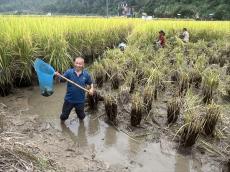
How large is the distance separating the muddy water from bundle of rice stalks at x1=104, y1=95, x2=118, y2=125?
0.12 m

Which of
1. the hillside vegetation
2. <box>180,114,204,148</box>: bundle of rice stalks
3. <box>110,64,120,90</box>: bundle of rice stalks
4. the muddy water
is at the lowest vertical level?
the muddy water

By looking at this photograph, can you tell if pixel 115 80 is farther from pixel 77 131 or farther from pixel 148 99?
pixel 77 131

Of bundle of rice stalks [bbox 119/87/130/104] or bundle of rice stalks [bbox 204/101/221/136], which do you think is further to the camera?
bundle of rice stalks [bbox 119/87/130/104]

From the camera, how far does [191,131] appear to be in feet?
6.76

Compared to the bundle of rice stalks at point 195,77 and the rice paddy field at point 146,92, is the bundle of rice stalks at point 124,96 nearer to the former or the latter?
the rice paddy field at point 146,92

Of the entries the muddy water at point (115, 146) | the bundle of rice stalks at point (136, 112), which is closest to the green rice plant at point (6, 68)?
the muddy water at point (115, 146)

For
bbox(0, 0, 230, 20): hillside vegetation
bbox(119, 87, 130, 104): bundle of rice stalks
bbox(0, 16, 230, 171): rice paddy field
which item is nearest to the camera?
bbox(0, 16, 230, 171): rice paddy field

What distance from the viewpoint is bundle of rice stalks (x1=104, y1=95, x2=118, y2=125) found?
8.58 ft

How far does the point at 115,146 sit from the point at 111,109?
600mm

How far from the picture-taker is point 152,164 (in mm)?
1964

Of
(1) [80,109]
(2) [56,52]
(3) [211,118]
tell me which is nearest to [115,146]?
(1) [80,109]

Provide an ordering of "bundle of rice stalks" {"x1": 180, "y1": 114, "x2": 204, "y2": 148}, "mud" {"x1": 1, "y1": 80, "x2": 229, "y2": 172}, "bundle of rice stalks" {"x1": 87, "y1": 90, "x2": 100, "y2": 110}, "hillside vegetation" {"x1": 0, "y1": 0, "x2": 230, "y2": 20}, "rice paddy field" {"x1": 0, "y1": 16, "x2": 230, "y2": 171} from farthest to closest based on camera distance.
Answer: "hillside vegetation" {"x1": 0, "y1": 0, "x2": 230, "y2": 20} < "bundle of rice stalks" {"x1": 87, "y1": 90, "x2": 100, "y2": 110} < "rice paddy field" {"x1": 0, "y1": 16, "x2": 230, "y2": 171} < "bundle of rice stalks" {"x1": 180, "y1": 114, "x2": 204, "y2": 148} < "mud" {"x1": 1, "y1": 80, "x2": 229, "y2": 172}

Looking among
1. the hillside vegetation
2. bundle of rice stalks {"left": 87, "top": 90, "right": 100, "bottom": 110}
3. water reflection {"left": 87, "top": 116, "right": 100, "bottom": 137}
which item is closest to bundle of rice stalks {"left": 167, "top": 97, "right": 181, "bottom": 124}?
water reflection {"left": 87, "top": 116, "right": 100, "bottom": 137}

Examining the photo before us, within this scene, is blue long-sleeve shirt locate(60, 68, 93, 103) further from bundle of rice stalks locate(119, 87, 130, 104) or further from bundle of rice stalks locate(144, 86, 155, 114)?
bundle of rice stalks locate(144, 86, 155, 114)
